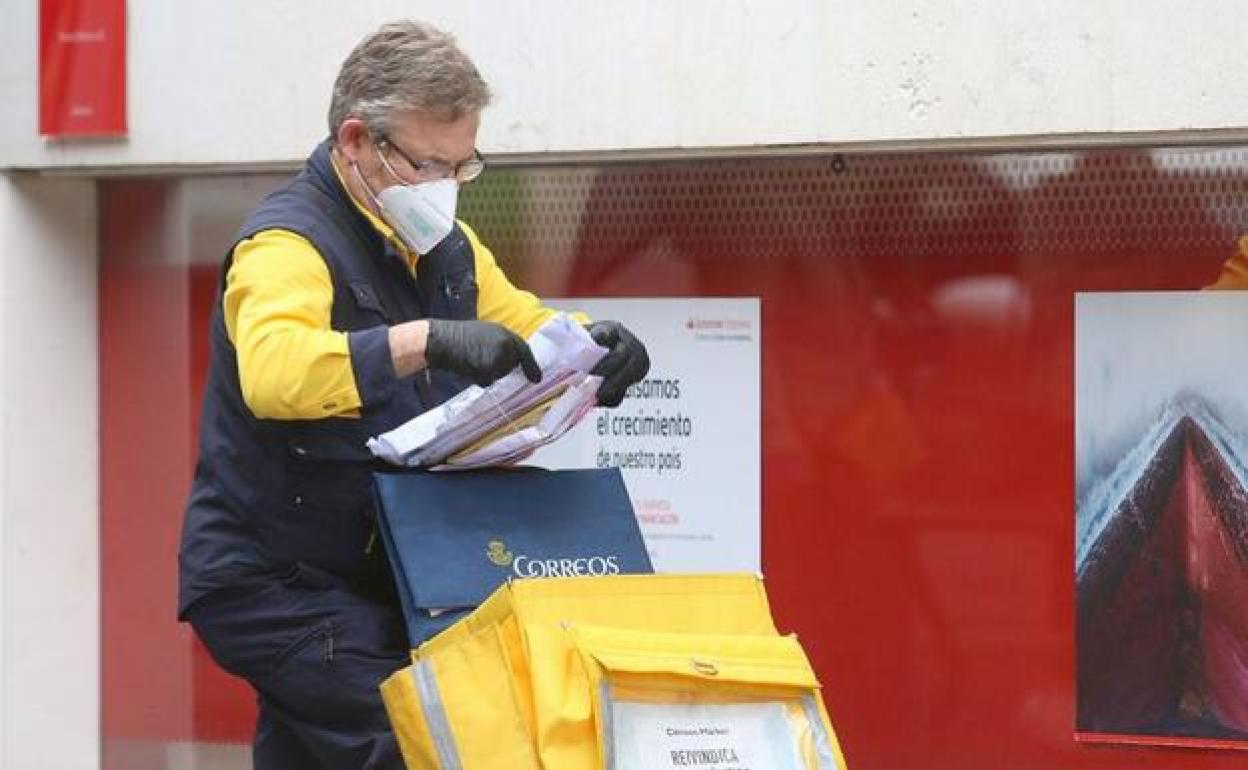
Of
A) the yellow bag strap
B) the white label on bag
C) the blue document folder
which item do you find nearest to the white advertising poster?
the blue document folder

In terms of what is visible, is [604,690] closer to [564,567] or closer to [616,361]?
[564,567]

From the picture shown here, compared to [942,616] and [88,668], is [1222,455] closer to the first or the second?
[942,616]

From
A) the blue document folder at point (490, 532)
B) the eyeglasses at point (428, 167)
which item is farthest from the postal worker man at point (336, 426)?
the blue document folder at point (490, 532)

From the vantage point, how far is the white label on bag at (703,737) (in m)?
3.34

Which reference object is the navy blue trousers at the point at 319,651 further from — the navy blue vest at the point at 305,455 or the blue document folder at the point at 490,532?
the blue document folder at the point at 490,532

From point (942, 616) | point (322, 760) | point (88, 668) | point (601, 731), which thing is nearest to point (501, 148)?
point (942, 616)

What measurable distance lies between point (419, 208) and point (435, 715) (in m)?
0.84

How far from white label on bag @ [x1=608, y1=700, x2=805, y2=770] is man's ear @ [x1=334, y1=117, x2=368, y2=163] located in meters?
1.03

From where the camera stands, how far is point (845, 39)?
5.83 m

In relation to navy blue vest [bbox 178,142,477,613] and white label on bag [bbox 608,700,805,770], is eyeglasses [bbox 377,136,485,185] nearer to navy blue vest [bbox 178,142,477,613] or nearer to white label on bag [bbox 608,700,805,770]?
navy blue vest [bbox 178,142,477,613]

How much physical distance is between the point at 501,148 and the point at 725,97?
2.09 ft

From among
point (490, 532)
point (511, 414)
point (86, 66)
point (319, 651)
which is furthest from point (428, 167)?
point (86, 66)

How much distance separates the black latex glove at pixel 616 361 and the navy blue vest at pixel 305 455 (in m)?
0.32

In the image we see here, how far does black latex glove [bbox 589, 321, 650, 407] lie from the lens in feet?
11.8
